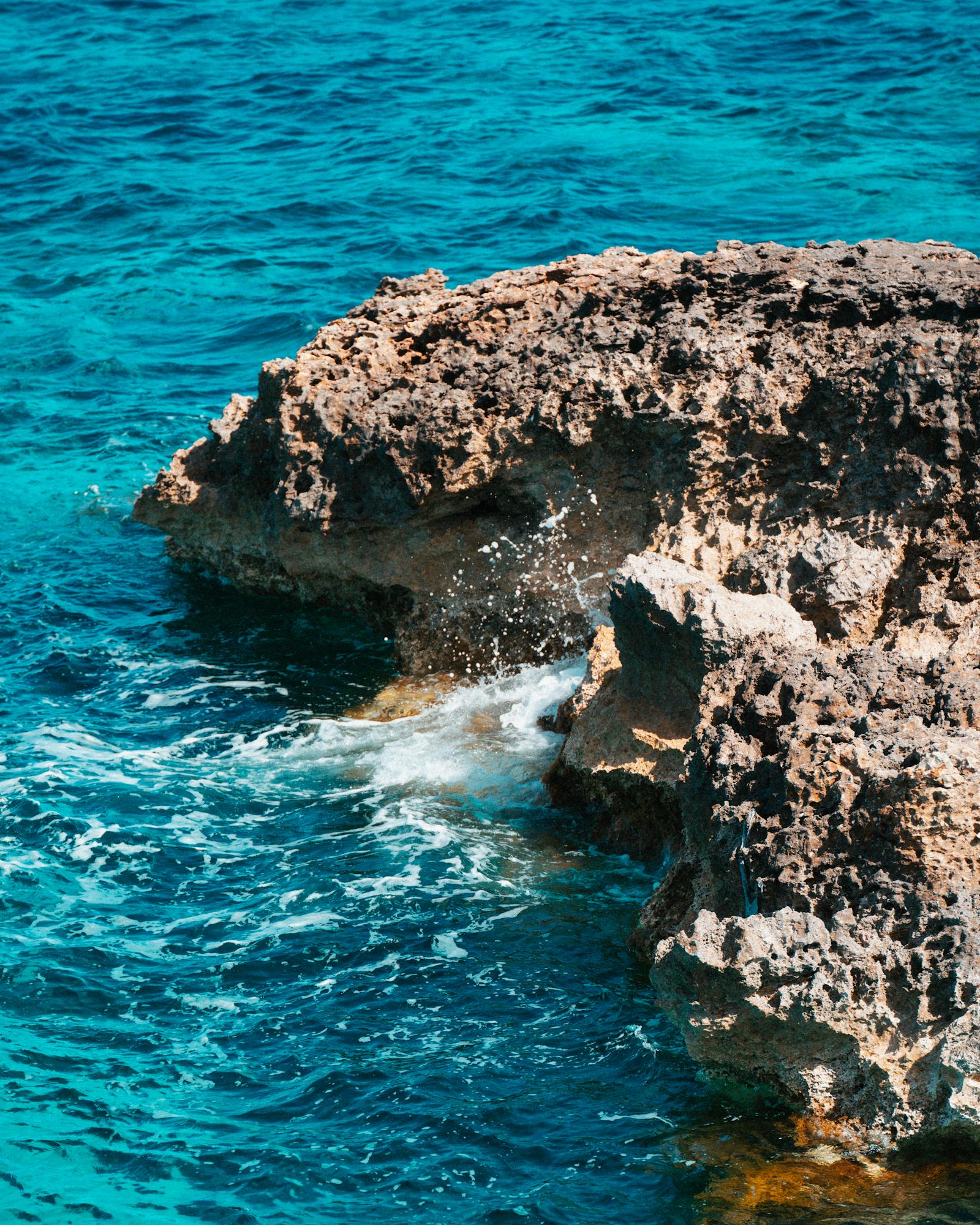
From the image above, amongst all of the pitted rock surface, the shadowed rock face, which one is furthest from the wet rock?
the shadowed rock face

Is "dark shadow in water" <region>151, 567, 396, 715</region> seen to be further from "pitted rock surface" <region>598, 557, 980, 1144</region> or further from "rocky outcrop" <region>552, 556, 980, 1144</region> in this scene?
"pitted rock surface" <region>598, 557, 980, 1144</region>

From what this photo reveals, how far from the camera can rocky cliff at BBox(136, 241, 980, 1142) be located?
5.57 metres

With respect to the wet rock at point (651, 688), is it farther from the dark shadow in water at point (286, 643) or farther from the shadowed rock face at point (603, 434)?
the dark shadow in water at point (286, 643)

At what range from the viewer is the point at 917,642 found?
7.74 metres

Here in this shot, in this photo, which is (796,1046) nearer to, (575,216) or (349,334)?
(349,334)

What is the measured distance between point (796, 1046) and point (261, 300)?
44.5 ft

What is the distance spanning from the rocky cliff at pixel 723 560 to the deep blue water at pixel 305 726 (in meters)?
0.61

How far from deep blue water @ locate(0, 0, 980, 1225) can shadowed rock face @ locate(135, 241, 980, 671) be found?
32.9 inches

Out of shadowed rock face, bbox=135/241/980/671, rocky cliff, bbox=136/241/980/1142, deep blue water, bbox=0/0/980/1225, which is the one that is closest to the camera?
rocky cliff, bbox=136/241/980/1142

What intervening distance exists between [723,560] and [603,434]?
3.87ft

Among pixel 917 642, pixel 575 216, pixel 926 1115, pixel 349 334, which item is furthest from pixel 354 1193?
pixel 575 216

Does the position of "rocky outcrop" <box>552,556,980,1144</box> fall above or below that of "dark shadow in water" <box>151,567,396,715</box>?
above

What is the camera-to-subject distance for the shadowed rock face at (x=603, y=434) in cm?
819

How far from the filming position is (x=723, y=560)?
8562 millimetres
